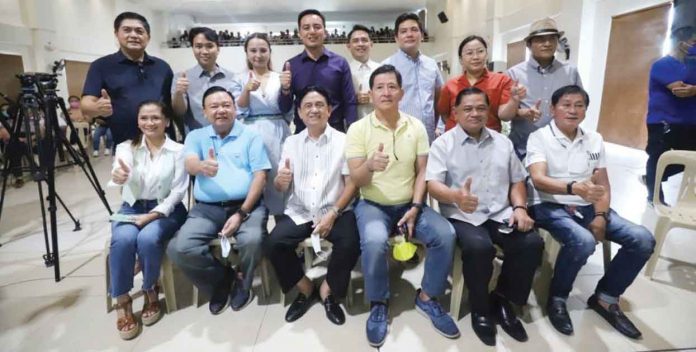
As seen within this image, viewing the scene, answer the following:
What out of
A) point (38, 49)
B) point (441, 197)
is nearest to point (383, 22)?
point (38, 49)

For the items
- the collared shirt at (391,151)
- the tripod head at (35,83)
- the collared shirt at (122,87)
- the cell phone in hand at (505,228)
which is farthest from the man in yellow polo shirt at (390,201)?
the tripod head at (35,83)

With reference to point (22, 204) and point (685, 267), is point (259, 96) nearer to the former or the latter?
point (685, 267)

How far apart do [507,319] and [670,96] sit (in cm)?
252

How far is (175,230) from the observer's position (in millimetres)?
1993

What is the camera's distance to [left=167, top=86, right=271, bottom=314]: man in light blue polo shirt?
1920 millimetres

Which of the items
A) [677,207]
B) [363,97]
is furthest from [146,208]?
[677,207]

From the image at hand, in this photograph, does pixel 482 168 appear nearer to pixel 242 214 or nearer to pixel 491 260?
pixel 491 260

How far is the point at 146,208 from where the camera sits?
2035 mm

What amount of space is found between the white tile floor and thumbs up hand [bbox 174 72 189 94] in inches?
46.4

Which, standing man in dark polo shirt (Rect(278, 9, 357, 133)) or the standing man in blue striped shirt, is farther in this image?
the standing man in blue striped shirt

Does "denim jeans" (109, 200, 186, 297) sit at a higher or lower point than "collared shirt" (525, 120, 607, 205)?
lower

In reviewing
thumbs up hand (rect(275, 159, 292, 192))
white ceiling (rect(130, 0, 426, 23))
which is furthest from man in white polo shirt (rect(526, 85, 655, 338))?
white ceiling (rect(130, 0, 426, 23))

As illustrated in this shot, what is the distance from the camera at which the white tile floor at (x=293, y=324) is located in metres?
1.71

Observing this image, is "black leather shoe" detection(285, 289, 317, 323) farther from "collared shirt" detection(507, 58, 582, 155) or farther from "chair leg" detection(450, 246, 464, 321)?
"collared shirt" detection(507, 58, 582, 155)
